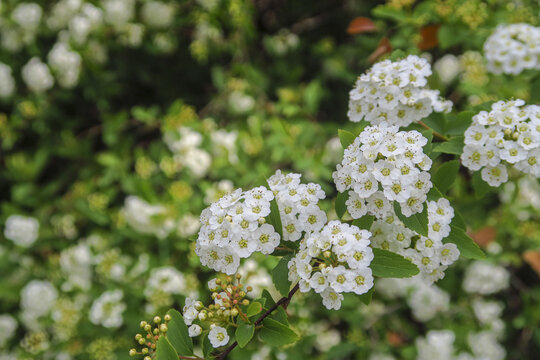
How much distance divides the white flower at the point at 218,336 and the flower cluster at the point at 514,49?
65.3 inches

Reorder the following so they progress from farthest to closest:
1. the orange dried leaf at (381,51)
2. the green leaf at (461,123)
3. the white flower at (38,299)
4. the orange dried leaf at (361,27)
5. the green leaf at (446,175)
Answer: the white flower at (38,299) < the orange dried leaf at (361,27) < the orange dried leaf at (381,51) < the green leaf at (461,123) < the green leaf at (446,175)

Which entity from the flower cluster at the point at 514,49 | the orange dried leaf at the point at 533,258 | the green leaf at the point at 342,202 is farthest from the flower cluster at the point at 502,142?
the orange dried leaf at the point at 533,258

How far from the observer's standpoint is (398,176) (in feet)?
3.90

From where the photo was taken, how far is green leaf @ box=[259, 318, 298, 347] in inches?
47.7

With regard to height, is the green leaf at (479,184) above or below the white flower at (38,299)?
above

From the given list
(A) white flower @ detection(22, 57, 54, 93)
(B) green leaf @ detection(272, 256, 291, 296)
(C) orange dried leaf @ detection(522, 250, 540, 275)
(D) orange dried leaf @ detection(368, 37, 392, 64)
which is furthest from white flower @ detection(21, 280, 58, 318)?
(C) orange dried leaf @ detection(522, 250, 540, 275)

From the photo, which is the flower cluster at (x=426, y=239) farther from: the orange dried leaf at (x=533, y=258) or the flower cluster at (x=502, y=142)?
the orange dried leaf at (x=533, y=258)

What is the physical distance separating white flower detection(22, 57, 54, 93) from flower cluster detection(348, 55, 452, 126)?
90.4 inches

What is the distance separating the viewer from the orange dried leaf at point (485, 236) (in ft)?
9.32

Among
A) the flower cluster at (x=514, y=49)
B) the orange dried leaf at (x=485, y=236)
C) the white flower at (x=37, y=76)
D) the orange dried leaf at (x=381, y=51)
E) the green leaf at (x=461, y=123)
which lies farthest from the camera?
the white flower at (x=37, y=76)

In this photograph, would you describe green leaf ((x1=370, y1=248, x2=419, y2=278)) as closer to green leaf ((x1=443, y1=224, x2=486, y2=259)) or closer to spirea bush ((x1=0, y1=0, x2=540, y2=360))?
spirea bush ((x1=0, y1=0, x2=540, y2=360))

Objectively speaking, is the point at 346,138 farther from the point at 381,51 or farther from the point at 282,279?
the point at 381,51

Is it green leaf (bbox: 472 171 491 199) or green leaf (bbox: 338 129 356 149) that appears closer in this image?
green leaf (bbox: 338 129 356 149)

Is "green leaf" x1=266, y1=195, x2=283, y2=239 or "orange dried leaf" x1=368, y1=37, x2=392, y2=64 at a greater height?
"green leaf" x1=266, y1=195, x2=283, y2=239
